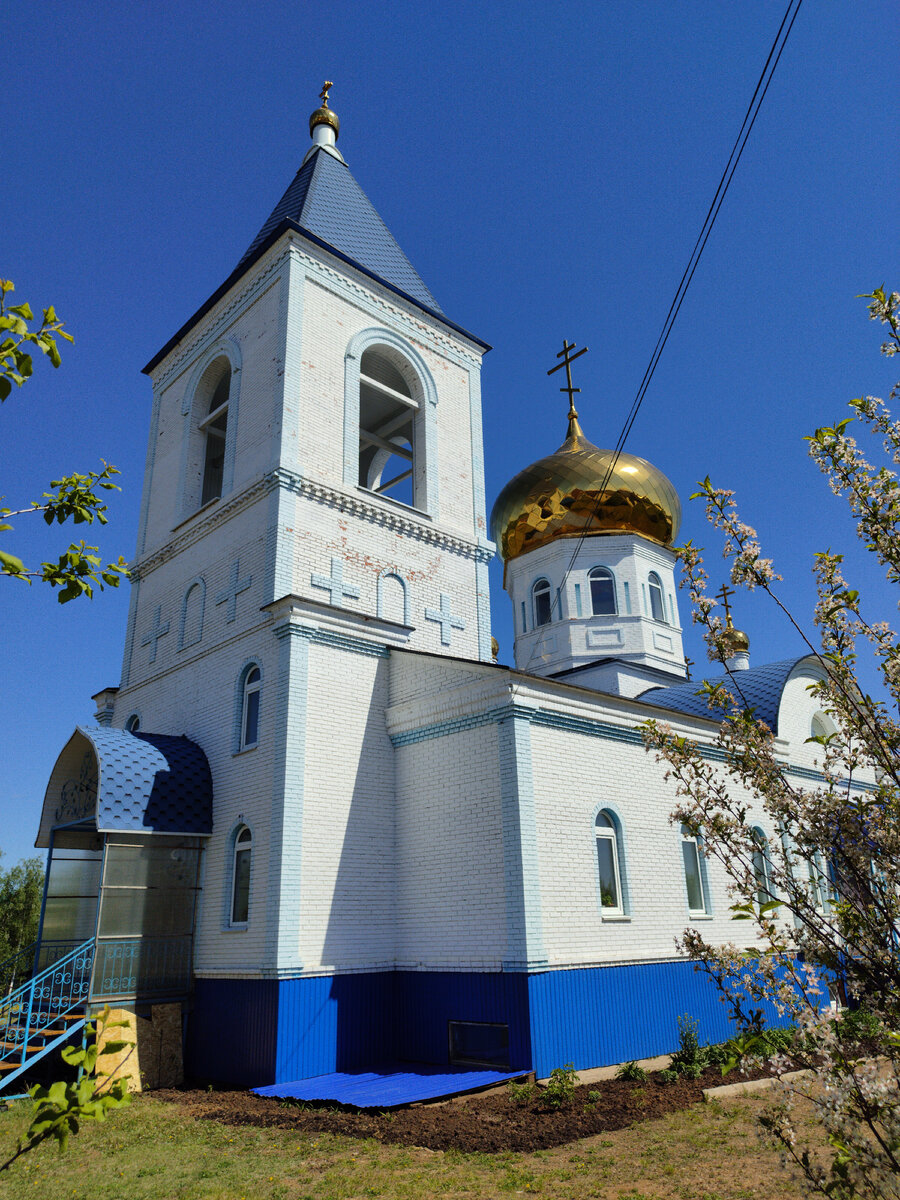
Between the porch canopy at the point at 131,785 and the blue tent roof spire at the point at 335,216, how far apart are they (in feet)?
26.8

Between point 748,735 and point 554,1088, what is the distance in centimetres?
636

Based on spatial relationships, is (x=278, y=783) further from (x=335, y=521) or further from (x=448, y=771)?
(x=335, y=521)

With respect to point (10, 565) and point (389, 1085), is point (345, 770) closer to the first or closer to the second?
point (389, 1085)

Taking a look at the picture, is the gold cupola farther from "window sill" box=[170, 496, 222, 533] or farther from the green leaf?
the green leaf

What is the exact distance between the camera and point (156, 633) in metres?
14.1

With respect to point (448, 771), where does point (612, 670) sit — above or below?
above

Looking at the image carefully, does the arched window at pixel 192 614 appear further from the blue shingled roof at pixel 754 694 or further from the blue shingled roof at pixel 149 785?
the blue shingled roof at pixel 754 694

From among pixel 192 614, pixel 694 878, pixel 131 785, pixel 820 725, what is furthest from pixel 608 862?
pixel 192 614

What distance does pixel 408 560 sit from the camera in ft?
44.3

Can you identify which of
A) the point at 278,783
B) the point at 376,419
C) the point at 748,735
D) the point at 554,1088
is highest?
the point at 376,419

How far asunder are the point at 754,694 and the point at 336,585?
720 cm

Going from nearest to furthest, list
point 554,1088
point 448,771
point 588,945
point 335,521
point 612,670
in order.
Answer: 1. point 554,1088
2. point 588,945
3. point 448,771
4. point 335,521
5. point 612,670

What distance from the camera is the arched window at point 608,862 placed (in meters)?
10.6

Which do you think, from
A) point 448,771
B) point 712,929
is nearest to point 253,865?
point 448,771
